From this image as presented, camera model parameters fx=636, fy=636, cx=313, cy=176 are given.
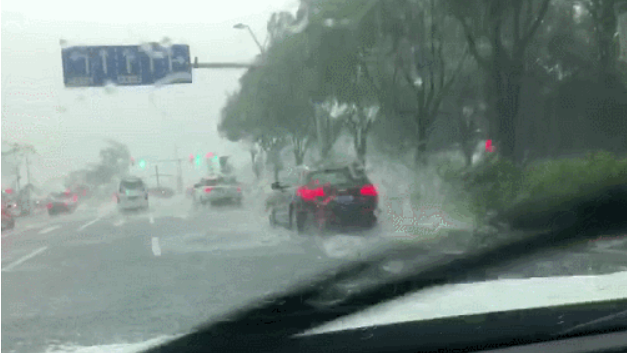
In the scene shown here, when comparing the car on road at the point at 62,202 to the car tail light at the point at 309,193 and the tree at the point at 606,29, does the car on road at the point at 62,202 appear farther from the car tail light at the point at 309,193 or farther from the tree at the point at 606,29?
the tree at the point at 606,29

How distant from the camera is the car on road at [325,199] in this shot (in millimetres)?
3781

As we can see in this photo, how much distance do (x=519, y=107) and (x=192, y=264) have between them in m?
2.77

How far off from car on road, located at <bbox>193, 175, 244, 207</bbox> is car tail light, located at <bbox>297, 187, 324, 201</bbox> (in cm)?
48

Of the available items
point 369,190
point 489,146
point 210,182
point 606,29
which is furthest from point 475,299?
point 606,29

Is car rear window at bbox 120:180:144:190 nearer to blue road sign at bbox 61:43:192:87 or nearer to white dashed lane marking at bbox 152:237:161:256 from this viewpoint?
blue road sign at bbox 61:43:192:87

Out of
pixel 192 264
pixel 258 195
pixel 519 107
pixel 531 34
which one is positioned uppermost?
pixel 531 34

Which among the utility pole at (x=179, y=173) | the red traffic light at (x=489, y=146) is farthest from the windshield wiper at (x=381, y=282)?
the utility pole at (x=179, y=173)

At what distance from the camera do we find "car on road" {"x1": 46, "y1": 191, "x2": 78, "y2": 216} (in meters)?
2.93

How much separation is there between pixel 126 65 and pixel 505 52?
9.85 ft

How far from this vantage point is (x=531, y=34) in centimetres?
470

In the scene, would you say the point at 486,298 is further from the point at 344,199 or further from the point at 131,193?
the point at 344,199

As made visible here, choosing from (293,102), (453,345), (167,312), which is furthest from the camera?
(293,102)

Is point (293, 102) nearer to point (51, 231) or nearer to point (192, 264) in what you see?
point (192, 264)

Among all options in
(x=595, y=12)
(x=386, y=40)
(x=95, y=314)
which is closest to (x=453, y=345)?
(x=95, y=314)
